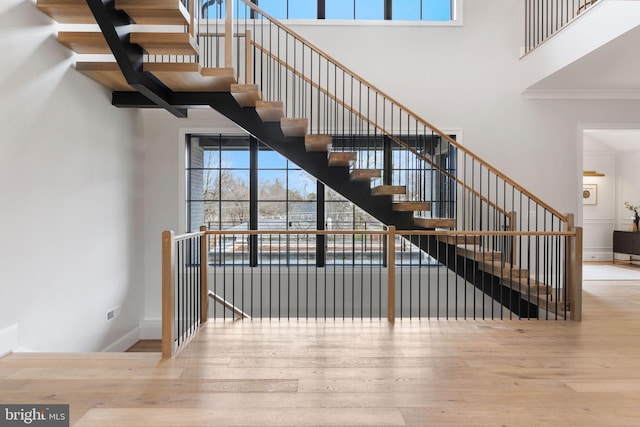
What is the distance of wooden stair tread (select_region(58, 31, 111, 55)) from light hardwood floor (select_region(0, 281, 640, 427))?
8.87ft

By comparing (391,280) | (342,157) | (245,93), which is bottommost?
(391,280)

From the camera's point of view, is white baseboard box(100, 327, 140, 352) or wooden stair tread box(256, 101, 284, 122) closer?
wooden stair tread box(256, 101, 284, 122)

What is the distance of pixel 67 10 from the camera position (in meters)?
3.43

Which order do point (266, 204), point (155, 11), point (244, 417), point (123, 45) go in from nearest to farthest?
point (244, 417) < point (155, 11) < point (123, 45) < point (266, 204)

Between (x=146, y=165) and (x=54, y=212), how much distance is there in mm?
2094

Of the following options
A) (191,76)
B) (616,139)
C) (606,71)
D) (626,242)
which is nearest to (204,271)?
(191,76)

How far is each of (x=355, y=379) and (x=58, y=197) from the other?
3.14m

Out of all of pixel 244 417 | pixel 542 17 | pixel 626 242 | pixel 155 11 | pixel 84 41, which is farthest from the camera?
pixel 626 242

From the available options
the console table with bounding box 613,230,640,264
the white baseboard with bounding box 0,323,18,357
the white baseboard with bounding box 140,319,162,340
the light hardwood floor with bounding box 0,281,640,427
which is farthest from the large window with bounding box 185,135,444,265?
the console table with bounding box 613,230,640,264

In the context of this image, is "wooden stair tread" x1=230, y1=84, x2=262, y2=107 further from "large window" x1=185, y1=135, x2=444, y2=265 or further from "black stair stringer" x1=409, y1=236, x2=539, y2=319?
"black stair stringer" x1=409, y1=236, x2=539, y2=319

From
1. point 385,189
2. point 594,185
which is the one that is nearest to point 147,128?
point 385,189

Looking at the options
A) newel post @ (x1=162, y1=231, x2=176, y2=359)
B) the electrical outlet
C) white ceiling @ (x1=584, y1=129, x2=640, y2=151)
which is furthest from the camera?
white ceiling @ (x1=584, y1=129, x2=640, y2=151)

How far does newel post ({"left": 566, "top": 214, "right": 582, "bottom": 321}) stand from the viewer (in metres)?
3.83

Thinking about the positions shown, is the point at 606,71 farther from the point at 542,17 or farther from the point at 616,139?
the point at 616,139
